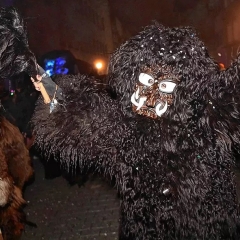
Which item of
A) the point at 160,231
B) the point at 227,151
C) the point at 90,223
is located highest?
the point at 227,151

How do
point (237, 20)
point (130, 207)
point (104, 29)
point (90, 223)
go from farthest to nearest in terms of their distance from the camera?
point (104, 29)
point (237, 20)
point (90, 223)
point (130, 207)

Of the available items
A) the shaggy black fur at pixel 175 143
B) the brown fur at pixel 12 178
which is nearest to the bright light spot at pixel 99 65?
the brown fur at pixel 12 178

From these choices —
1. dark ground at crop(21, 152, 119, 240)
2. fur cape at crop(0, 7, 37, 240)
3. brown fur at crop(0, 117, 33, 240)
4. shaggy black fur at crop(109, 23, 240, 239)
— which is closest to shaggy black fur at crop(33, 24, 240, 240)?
shaggy black fur at crop(109, 23, 240, 239)

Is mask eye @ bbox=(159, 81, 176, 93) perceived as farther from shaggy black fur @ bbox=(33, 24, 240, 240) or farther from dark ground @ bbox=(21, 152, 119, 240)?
dark ground @ bbox=(21, 152, 119, 240)

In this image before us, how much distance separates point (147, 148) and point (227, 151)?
42cm

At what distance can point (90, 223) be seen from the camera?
15.1 feet

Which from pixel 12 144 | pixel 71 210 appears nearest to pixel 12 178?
pixel 12 144

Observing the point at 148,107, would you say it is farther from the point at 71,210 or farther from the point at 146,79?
the point at 71,210

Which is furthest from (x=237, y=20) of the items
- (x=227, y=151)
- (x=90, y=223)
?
(x=227, y=151)

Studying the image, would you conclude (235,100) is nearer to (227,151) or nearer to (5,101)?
(227,151)

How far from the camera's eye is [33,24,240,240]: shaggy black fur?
2041 mm

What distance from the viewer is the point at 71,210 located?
5055mm

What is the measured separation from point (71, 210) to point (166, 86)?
3380 mm

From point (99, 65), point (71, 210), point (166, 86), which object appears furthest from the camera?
point (99, 65)
